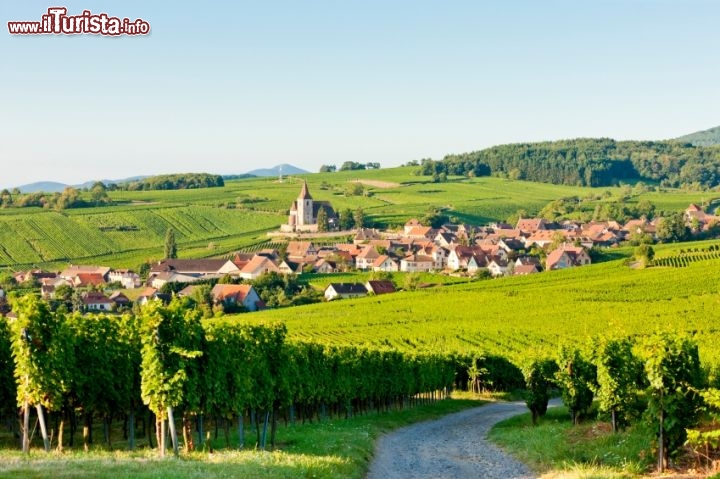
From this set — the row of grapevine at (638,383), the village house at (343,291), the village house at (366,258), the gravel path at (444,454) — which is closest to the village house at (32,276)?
the village house at (343,291)

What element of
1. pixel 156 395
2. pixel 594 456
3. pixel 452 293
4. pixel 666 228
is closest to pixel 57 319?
pixel 156 395

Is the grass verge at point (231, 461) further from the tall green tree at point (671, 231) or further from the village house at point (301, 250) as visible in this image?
the tall green tree at point (671, 231)

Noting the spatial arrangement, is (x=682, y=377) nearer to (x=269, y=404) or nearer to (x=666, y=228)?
(x=269, y=404)

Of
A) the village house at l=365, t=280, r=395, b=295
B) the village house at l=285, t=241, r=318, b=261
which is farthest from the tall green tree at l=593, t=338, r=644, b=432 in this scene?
the village house at l=285, t=241, r=318, b=261

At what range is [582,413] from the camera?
Result: 42250 mm

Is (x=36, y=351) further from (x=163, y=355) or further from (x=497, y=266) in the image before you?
(x=497, y=266)

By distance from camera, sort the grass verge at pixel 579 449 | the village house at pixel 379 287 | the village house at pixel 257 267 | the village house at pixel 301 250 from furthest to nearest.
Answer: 1. the village house at pixel 301 250
2. the village house at pixel 257 267
3. the village house at pixel 379 287
4. the grass verge at pixel 579 449

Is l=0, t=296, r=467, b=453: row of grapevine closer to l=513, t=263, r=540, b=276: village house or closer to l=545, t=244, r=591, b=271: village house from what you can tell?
l=513, t=263, r=540, b=276: village house

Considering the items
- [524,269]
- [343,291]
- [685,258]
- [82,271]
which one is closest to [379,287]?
[343,291]

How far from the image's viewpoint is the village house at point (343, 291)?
127812 mm

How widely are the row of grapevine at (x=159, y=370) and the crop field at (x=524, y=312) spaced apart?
28208 millimetres

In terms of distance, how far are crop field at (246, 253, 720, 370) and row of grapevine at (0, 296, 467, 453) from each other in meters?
28.2

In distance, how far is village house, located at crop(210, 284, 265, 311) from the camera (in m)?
123

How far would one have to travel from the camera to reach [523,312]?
3693 inches
